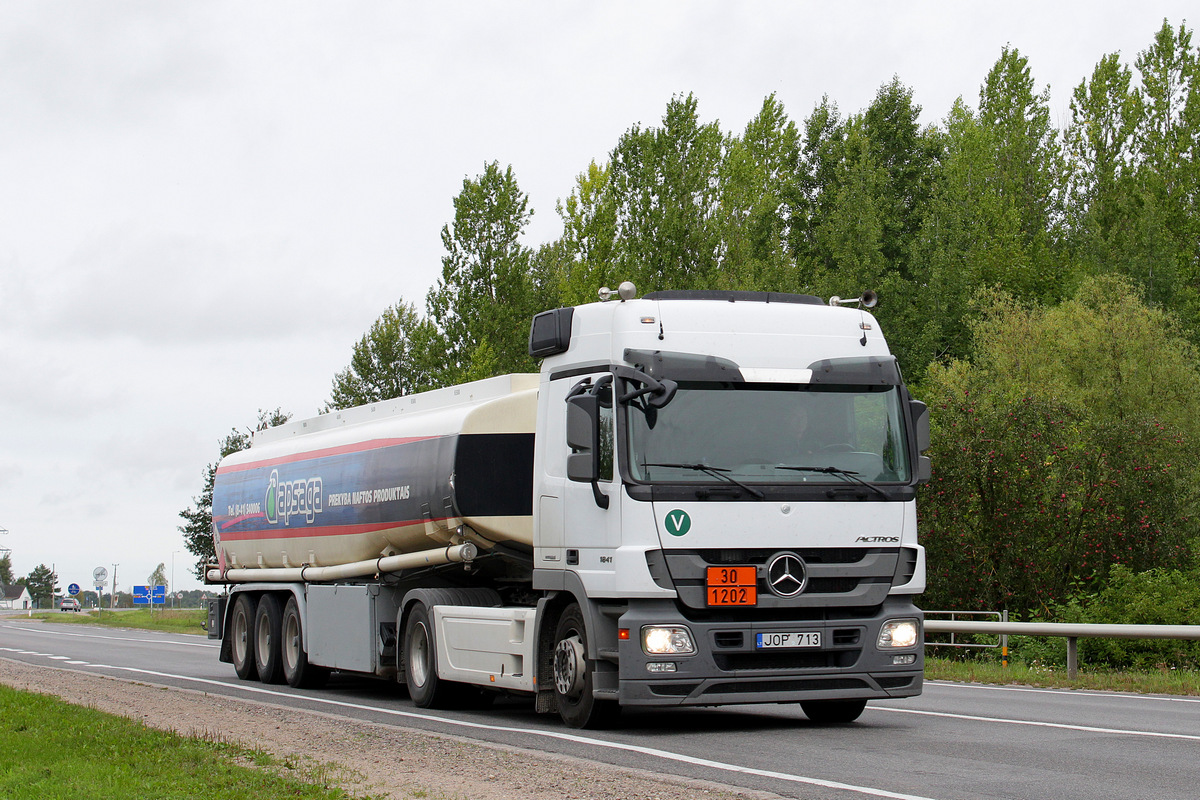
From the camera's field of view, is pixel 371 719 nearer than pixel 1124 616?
Yes

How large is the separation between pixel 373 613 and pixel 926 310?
34908 mm

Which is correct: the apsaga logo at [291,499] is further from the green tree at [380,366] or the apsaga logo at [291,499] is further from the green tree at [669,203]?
the green tree at [380,366]

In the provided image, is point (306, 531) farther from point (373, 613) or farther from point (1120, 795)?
point (1120, 795)

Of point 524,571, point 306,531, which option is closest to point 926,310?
point 306,531

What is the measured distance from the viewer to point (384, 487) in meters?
16.0

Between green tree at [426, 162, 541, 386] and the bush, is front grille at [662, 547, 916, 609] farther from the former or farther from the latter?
green tree at [426, 162, 541, 386]

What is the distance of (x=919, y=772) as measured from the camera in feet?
29.5

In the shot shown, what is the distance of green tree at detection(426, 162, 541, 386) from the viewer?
186 ft

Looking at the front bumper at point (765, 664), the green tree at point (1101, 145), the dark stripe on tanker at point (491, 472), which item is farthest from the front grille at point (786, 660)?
the green tree at point (1101, 145)

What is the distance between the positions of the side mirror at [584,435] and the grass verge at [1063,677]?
8.66 metres

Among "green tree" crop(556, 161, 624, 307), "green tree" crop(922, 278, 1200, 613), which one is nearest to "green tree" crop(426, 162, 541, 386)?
"green tree" crop(556, 161, 624, 307)

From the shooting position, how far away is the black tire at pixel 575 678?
38.2ft

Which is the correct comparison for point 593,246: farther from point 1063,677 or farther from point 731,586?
point 731,586

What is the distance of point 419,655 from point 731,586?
16.6ft
